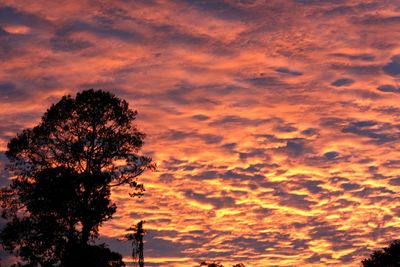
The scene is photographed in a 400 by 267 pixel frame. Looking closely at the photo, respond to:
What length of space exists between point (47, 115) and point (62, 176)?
5340mm

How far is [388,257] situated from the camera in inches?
3231

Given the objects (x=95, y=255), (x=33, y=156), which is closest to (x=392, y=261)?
(x=95, y=255)

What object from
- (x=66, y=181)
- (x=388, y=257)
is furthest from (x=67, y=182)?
(x=388, y=257)

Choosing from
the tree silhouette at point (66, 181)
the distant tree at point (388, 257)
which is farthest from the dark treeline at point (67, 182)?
the distant tree at point (388, 257)

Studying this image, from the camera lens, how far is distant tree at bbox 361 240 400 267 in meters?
81.6

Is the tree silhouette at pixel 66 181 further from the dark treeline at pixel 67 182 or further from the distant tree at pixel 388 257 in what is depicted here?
the distant tree at pixel 388 257

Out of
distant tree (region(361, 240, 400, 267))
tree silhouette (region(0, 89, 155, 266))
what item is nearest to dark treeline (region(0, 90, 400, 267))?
tree silhouette (region(0, 89, 155, 266))

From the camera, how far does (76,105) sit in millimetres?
46969

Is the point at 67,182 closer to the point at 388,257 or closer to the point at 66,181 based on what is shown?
the point at 66,181

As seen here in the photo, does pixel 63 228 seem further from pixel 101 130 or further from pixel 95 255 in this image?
pixel 101 130

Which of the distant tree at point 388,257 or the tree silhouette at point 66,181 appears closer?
the tree silhouette at point 66,181

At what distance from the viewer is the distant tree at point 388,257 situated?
268 feet

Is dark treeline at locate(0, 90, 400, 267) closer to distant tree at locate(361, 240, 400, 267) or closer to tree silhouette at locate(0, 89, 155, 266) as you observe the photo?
tree silhouette at locate(0, 89, 155, 266)

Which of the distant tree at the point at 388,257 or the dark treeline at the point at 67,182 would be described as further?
the distant tree at the point at 388,257
